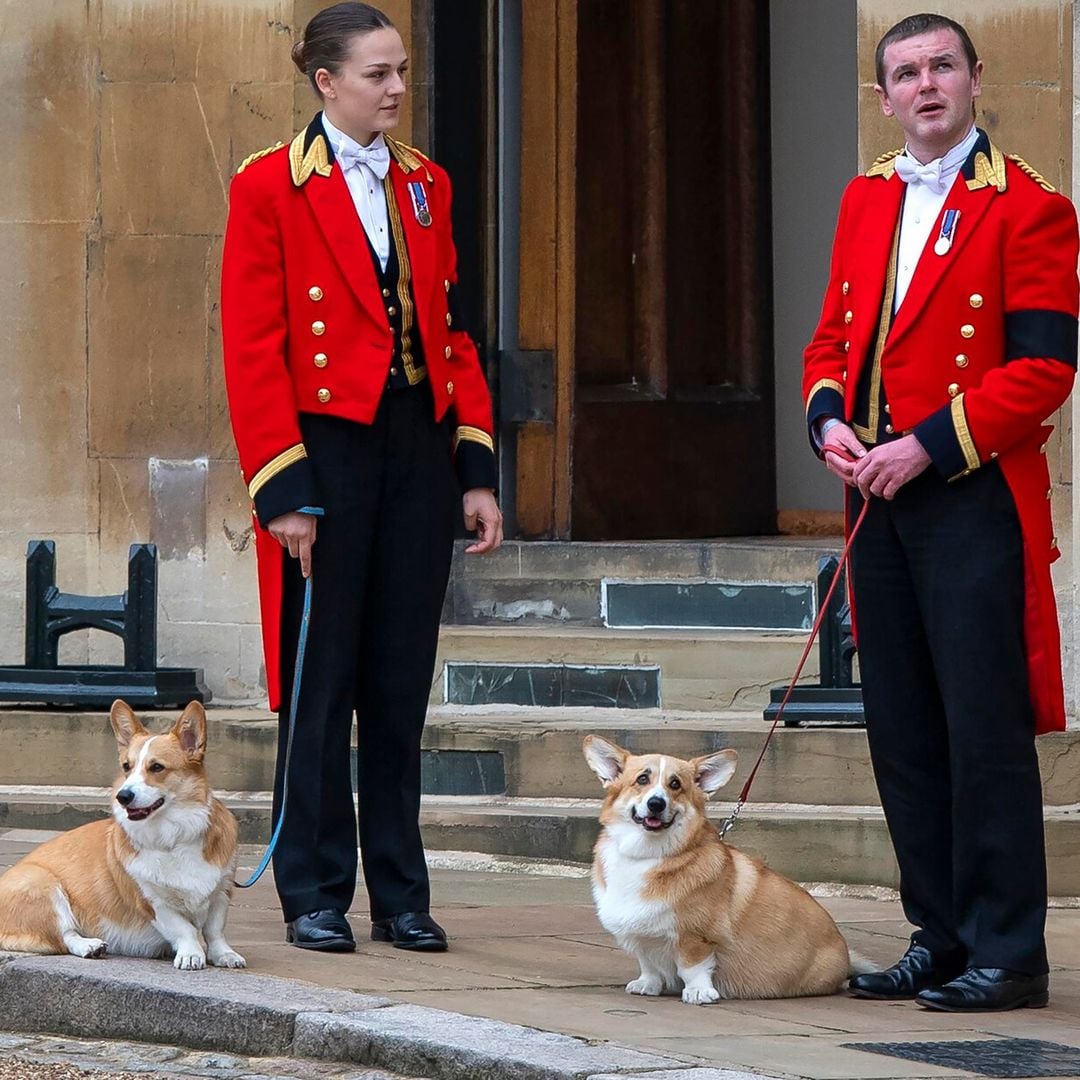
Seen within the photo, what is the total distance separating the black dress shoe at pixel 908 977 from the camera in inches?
203

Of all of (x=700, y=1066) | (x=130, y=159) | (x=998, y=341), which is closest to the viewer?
(x=700, y=1066)

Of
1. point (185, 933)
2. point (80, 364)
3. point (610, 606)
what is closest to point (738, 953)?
point (185, 933)

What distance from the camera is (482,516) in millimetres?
5629

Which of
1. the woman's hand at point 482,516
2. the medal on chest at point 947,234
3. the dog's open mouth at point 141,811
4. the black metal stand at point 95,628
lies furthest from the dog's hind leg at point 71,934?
the black metal stand at point 95,628

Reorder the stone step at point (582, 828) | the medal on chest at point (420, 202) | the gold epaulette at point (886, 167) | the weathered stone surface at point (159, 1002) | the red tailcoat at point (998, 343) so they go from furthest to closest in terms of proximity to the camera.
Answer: the stone step at point (582, 828) → the medal on chest at point (420, 202) → the gold epaulette at point (886, 167) → the red tailcoat at point (998, 343) → the weathered stone surface at point (159, 1002)

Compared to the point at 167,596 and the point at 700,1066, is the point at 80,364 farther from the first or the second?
the point at 700,1066

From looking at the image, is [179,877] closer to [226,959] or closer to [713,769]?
[226,959]

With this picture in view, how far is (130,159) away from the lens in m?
8.59

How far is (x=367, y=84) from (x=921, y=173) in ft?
4.05

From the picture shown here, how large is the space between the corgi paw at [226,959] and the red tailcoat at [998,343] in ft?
5.77

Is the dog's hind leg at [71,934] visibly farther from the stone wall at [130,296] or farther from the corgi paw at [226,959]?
the stone wall at [130,296]

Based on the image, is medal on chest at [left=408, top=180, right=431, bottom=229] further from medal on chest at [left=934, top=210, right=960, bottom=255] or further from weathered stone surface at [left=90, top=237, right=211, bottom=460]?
weathered stone surface at [left=90, top=237, right=211, bottom=460]

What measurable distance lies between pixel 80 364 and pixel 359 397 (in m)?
3.55

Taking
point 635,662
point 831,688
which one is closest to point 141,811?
point 831,688
